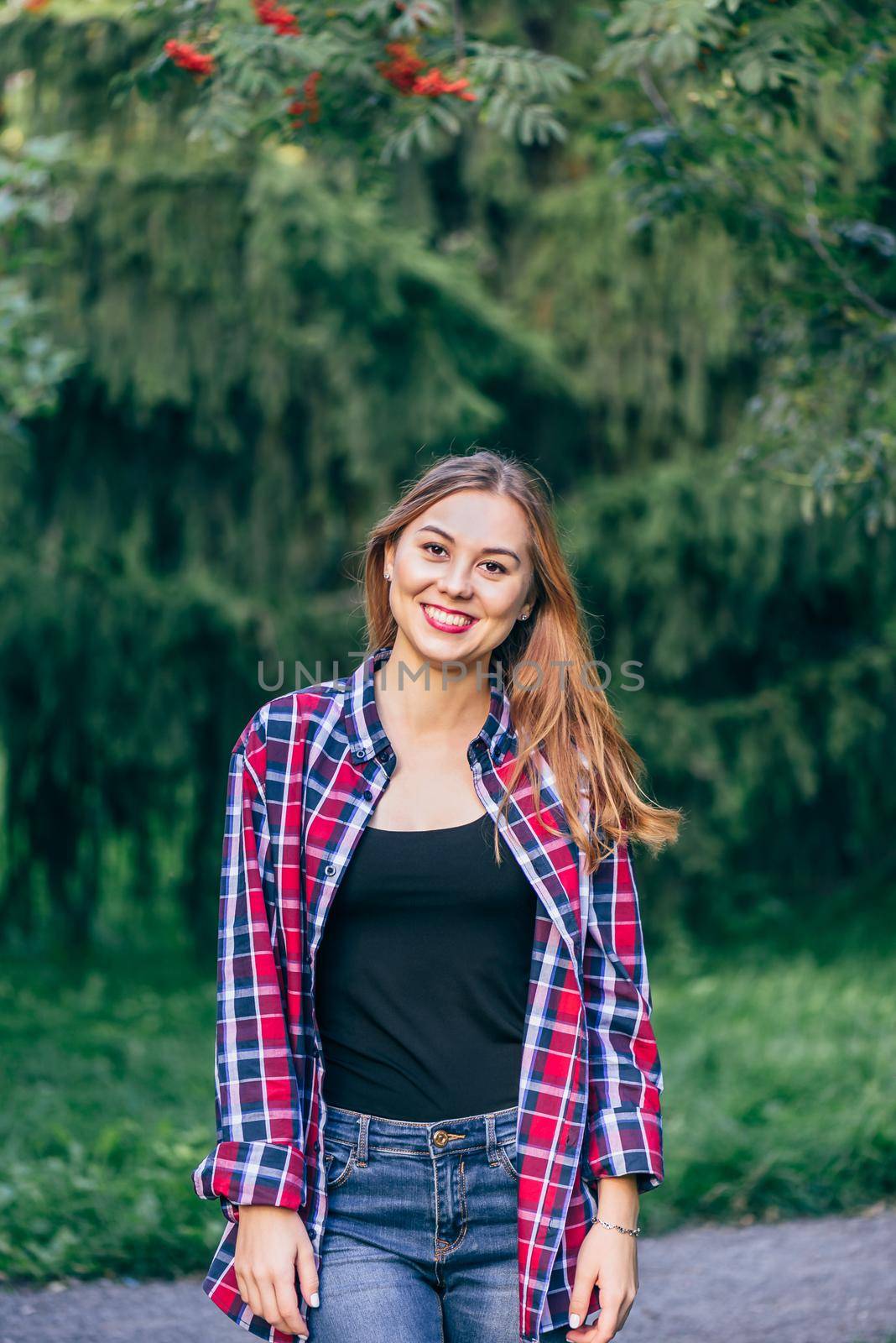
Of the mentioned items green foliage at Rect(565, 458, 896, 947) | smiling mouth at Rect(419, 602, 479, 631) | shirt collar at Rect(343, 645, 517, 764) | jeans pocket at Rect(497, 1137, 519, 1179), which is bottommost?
jeans pocket at Rect(497, 1137, 519, 1179)

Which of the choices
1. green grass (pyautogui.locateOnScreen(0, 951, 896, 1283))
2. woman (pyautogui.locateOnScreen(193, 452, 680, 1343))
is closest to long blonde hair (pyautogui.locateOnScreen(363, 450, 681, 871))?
woman (pyautogui.locateOnScreen(193, 452, 680, 1343))

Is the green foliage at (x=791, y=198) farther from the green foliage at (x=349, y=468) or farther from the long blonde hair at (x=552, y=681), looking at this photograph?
the green foliage at (x=349, y=468)

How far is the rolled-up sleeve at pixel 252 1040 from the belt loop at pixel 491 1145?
0.28m

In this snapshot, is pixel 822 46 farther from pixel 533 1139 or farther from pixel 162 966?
pixel 162 966

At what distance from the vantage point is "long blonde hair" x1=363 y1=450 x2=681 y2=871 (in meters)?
2.18

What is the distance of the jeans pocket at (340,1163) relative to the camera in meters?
2.03

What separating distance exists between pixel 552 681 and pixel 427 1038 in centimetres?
65

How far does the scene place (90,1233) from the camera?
4.18 metres

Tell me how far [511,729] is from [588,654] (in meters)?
0.26

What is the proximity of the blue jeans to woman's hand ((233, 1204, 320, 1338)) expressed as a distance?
45 millimetres

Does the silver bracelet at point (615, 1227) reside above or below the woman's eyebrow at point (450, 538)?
below

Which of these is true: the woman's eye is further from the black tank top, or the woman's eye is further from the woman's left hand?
the woman's left hand

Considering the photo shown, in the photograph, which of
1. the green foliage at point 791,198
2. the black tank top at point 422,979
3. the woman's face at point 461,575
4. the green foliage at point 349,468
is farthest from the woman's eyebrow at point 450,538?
the green foliage at point 349,468

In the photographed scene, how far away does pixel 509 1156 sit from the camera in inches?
80.7
